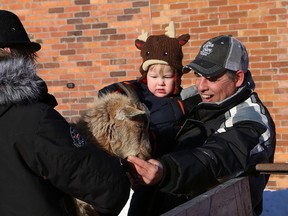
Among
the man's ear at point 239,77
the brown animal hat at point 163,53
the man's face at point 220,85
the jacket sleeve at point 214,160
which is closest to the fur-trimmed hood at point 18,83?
the jacket sleeve at point 214,160

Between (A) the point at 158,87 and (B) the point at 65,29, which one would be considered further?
(B) the point at 65,29

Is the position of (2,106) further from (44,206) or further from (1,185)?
(44,206)

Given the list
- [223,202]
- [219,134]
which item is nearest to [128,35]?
[219,134]

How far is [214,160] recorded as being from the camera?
92.2 inches

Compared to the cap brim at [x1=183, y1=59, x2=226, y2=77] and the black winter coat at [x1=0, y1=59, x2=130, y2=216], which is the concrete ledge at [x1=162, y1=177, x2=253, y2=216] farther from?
the cap brim at [x1=183, y1=59, x2=226, y2=77]

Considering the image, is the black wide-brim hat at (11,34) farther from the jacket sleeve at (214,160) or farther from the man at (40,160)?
the jacket sleeve at (214,160)

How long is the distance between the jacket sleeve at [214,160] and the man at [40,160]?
347mm

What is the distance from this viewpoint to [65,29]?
6.52 metres

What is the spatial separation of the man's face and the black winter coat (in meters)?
1.06

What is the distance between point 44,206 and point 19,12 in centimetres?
522

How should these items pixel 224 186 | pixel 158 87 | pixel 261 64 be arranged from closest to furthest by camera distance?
pixel 224 186, pixel 158 87, pixel 261 64

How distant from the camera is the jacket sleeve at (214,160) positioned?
2281mm

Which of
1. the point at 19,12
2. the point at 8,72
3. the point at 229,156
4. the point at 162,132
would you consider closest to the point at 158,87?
the point at 162,132

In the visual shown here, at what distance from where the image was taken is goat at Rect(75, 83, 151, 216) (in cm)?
253
